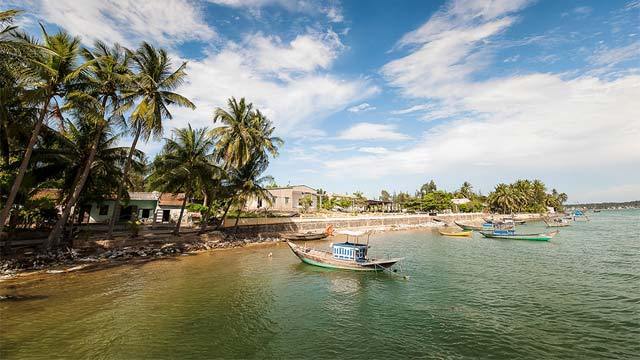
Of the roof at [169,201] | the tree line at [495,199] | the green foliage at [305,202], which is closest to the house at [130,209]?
the roof at [169,201]

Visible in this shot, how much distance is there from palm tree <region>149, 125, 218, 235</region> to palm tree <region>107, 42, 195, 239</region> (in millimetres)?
4783

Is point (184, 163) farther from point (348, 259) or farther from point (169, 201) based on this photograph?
point (348, 259)

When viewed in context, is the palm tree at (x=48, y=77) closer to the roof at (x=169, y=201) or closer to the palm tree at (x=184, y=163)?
the palm tree at (x=184, y=163)

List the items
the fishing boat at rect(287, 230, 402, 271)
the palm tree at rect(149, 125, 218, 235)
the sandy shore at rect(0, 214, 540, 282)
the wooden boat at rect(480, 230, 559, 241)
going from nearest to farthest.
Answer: the sandy shore at rect(0, 214, 540, 282), the fishing boat at rect(287, 230, 402, 271), the palm tree at rect(149, 125, 218, 235), the wooden boat at rect(480, 230, 559, 241)

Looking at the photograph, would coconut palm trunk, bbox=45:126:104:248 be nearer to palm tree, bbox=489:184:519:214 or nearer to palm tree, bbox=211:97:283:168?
palm tree, bbox=211:97:283:168

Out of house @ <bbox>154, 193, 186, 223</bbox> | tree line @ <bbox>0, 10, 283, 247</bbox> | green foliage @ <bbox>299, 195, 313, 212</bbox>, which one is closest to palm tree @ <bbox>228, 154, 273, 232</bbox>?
tree line @ <bbox>0, 10, 283, 247</bbox>

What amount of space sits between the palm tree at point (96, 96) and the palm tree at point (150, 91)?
1.18 meters

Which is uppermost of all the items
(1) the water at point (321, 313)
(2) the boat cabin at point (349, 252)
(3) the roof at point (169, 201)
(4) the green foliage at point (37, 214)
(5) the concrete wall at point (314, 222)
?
(3) the roof at point (169, 201)

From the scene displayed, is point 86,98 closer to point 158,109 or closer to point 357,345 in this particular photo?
point 158,109

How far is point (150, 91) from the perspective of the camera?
2769 cm

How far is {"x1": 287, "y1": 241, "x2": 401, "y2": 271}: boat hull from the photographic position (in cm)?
2396

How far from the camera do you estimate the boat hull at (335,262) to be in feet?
78.6

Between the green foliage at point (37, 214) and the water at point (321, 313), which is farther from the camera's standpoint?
the green foliage at point (37, 214)

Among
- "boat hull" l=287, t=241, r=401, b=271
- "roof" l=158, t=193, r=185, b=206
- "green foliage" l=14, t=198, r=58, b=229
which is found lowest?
"boat hull" l=287, t=241, r=401, b=271
